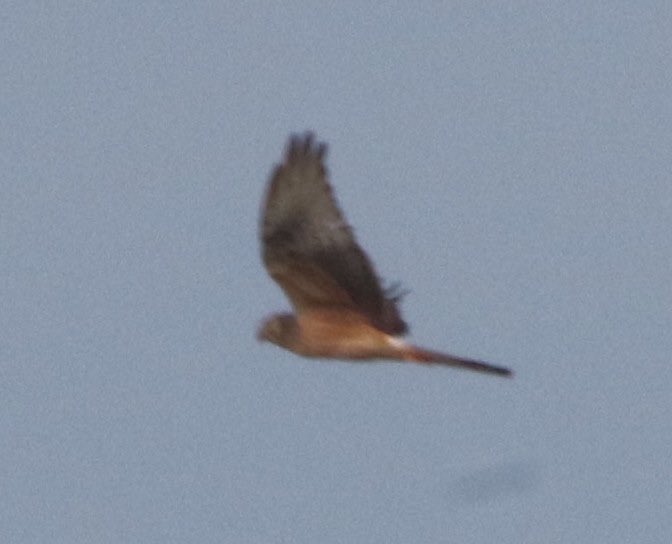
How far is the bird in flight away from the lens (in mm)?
10383

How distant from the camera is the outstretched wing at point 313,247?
10352 mm

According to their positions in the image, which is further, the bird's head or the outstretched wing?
the bird's head

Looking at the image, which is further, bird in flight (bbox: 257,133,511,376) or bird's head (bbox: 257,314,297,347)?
bird's head (bbox: 257,314,297,347)

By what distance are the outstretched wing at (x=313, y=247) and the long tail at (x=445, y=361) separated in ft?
1.41

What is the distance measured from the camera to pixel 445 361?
10.1 m

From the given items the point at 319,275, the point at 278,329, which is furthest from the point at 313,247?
the point at 278,329

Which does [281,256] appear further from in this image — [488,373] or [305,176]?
[488,373]

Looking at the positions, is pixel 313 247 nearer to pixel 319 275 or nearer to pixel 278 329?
pixel 319 275

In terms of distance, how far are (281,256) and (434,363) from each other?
131 cm

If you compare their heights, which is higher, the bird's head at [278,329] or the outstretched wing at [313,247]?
the outstretched wing at [313,247]

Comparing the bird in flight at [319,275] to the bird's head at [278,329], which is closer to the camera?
the bird in flight at [319,275]

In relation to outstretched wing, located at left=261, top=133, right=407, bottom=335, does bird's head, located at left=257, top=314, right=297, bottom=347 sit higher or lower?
lower

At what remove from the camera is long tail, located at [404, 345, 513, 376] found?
962 cm

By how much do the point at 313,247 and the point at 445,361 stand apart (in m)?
1.25
